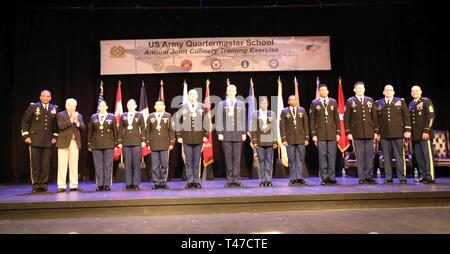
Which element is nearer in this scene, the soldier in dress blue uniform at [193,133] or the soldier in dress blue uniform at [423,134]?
the soldier in dress blue uniform at [193,133]

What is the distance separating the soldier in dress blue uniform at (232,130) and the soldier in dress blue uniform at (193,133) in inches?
11.0

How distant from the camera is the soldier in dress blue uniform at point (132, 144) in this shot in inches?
232

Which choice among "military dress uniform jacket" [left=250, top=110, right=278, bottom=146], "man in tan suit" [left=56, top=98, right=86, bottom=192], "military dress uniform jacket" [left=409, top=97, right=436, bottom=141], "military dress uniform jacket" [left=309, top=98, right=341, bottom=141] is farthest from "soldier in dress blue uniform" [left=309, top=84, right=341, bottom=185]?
"man in tan suit" [left=56, top=98, right=86, bottom=192]

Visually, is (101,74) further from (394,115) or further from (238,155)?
(394,115)

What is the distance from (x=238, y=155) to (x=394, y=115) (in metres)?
2.64

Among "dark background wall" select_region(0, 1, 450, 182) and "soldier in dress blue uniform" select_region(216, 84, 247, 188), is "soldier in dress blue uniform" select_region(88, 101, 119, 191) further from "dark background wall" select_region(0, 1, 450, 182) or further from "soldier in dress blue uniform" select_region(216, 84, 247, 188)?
"dark background wall" select_region(0, 1, 450, 182)

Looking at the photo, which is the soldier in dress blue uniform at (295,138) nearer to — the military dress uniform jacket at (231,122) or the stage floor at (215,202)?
the military dress uniform jacket at (231,122)

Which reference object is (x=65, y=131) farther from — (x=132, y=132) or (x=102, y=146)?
(x=132, y=132)

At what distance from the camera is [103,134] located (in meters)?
5.85

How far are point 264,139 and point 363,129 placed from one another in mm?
1629

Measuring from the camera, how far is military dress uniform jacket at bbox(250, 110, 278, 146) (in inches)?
231

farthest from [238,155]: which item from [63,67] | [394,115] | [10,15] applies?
[10,15]

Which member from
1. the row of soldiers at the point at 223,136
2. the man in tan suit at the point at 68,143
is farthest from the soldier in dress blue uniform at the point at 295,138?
the man in tan suit at the point at 68,143

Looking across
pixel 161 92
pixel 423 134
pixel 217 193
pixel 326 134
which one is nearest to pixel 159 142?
pixel 217 193
